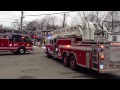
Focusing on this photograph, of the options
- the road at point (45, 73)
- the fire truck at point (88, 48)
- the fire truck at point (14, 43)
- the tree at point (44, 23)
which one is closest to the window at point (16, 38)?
the fire truck at point (14, 43)

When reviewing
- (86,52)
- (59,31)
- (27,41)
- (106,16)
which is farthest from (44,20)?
(86,52)

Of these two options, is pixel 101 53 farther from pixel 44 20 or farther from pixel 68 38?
pixel 44 20

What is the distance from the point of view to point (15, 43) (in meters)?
24.1

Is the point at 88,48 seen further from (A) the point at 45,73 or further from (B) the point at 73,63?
(A) the point at 45,73

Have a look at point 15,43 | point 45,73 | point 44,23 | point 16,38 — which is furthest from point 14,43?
point 44,23

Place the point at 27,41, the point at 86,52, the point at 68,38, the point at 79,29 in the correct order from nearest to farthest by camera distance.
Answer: the point at 86,52
the point at 79,29
the point at 68,38
the point at 27,41

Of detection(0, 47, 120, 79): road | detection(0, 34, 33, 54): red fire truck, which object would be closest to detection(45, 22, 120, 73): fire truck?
detection(0, 47, 120, 79): road

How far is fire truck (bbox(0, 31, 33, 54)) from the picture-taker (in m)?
23.4

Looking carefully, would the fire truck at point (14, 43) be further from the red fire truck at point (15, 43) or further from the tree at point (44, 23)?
the tree at point (44, 23)

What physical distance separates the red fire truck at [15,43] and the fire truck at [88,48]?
825cm

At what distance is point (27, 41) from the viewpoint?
25.2m

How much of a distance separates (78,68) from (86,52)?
1924mm

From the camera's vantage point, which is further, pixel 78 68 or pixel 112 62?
pixel 78 68

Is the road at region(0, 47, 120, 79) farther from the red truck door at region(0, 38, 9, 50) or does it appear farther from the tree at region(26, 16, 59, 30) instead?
the tree at region(26, 16, 59, 30)
